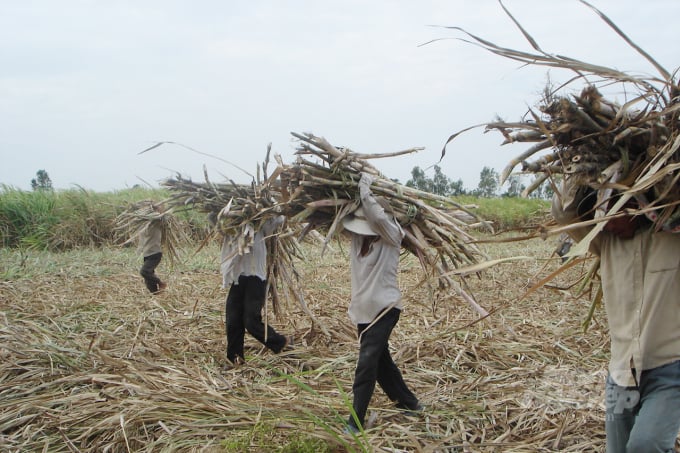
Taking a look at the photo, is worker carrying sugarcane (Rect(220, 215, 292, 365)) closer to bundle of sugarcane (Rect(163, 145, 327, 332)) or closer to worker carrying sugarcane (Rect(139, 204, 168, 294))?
bundle of sugarcane (Rect(163, 145, 327, 332))

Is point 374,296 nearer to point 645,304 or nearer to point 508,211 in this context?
point 645,304

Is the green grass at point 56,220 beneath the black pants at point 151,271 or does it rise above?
above

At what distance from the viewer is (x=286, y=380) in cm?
427

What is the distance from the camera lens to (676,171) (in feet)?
6.43

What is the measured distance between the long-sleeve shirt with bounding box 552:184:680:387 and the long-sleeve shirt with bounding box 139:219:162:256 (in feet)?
20.4

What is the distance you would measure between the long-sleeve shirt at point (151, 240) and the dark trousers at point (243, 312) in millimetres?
3072

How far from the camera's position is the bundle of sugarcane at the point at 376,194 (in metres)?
3.64

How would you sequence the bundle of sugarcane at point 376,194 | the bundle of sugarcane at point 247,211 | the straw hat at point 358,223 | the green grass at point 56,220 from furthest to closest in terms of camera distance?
1. the green grass at point 56,220
2. the bundle of sugarcane at point 247,211
3. the bundle of sugarcane at point 376,194
4. the straw hat at point 358,223

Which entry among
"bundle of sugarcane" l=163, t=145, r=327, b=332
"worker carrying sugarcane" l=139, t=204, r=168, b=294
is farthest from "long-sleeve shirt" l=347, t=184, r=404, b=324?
"worker carrying sugarcane" l=139, t=204, r=168, b=294

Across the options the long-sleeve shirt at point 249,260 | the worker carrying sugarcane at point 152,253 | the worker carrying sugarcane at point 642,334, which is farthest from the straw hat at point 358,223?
the worker carrying sugarcane at point 152,253

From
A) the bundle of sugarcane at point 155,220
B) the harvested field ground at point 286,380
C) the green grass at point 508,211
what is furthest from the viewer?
the green grass at point 508,211

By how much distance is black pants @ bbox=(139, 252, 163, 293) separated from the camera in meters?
7.34

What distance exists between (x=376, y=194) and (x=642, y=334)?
1.93 m

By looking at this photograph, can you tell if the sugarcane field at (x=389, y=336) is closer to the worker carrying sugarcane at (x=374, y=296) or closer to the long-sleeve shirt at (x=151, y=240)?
the worker carrying sugarcane at (x=374, y=296)
